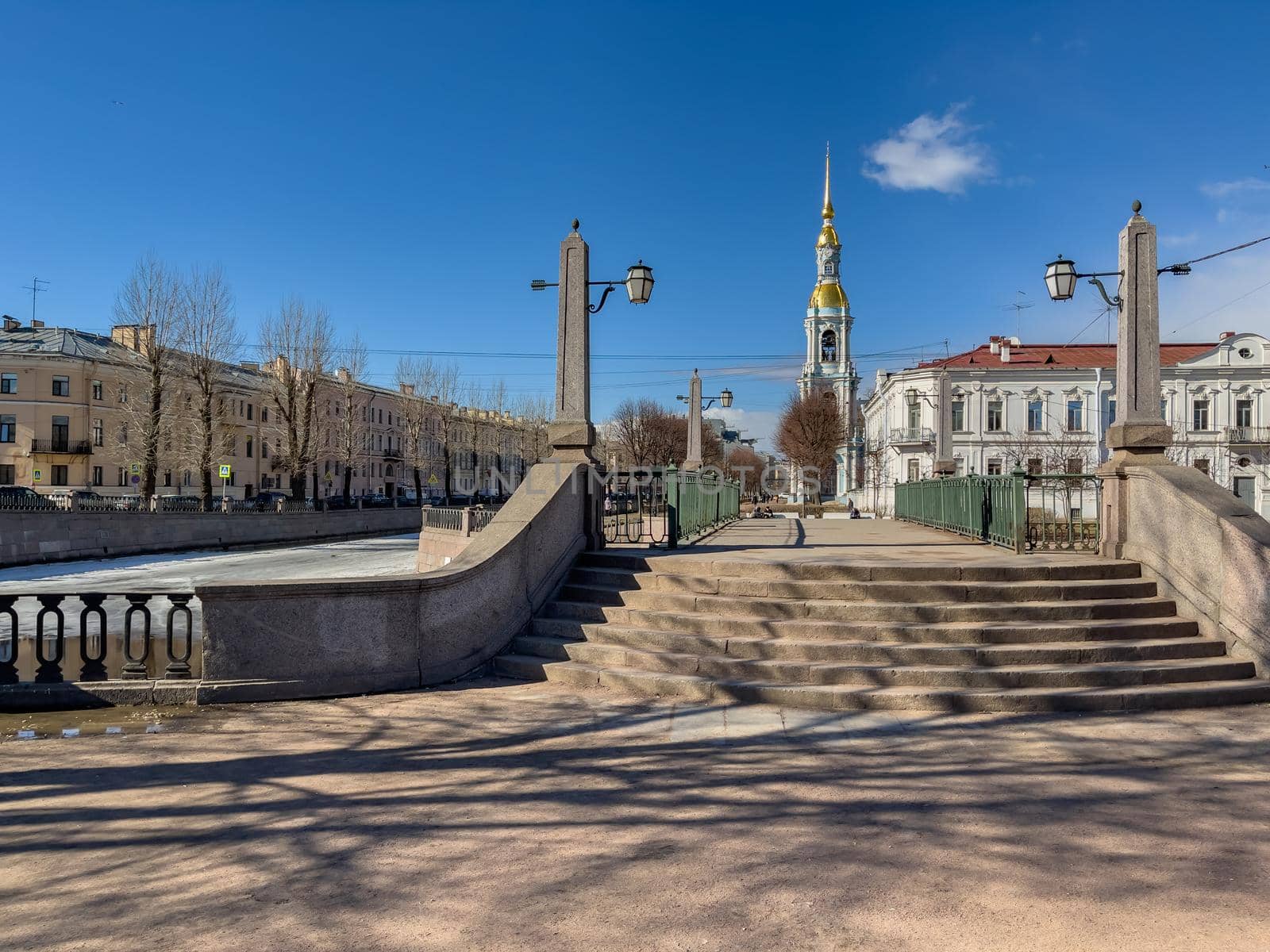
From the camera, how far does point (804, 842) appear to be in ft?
14.1

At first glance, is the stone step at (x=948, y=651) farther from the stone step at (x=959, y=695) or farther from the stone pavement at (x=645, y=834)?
Answer: the stone pavement at (x=645, y=834)

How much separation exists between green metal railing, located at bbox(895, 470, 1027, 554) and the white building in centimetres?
3692

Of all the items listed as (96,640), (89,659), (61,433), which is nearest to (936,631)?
(89,659)

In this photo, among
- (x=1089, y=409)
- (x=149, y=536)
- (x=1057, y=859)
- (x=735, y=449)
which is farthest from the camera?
(x=735, y=449)

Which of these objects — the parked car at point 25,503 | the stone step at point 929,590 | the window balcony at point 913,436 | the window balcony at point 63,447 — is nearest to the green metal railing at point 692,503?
the stone step at point 929,590

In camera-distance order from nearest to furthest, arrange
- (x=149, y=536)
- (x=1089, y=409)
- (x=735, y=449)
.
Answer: (x=149, y=536) → (x=1089, y=409) → (x=735, y=449)

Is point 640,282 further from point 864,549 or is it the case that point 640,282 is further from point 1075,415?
point 1075,415

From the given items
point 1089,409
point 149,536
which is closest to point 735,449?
point 1089,409

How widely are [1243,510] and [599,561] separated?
694 centimetres

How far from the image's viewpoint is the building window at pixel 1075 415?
6038cm

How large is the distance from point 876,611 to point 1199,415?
207 feet

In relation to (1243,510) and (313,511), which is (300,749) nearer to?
(1243,510)

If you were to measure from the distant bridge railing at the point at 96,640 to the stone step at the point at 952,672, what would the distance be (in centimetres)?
470

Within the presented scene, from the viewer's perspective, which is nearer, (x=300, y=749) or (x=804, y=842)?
(x=804, y=842)
